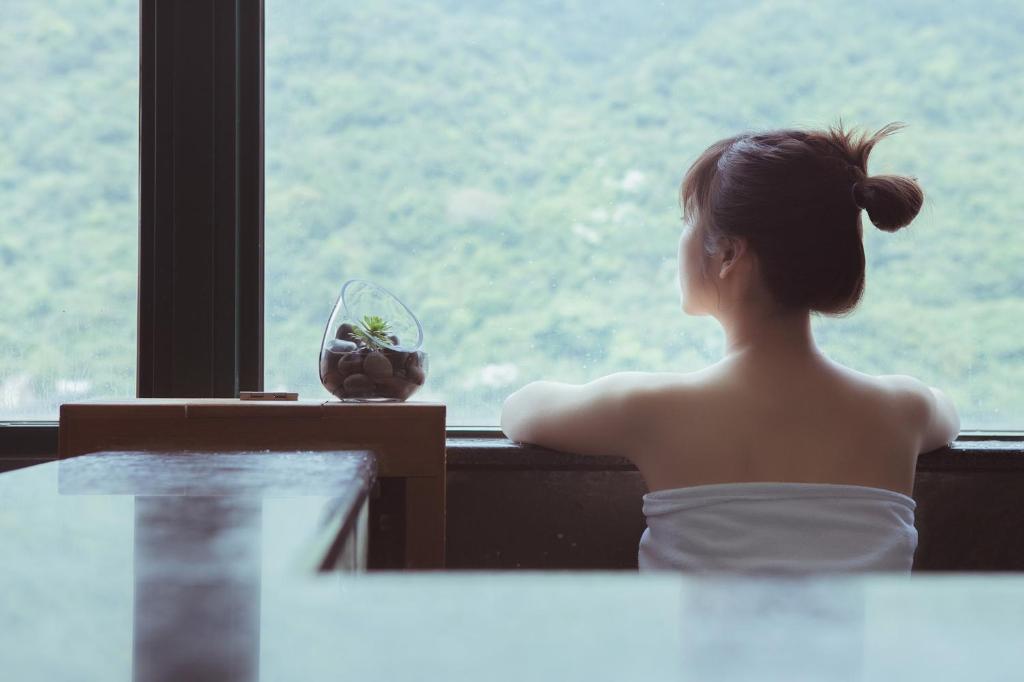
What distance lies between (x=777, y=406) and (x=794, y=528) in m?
0.16

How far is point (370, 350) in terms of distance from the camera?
1377 millimetres

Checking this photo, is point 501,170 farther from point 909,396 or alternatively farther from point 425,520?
point 909,396

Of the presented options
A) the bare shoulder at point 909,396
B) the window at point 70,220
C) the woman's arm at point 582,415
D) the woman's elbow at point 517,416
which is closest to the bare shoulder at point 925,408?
the bare shoulder at point 909,396

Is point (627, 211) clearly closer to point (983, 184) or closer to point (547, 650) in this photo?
point (983, 184)

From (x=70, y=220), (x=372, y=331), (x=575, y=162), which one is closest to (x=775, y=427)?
(x=372, y=331)

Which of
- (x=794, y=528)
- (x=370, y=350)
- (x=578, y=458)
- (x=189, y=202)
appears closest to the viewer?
(x=794, y=528)

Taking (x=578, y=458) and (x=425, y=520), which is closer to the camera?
(x=425, y=520)

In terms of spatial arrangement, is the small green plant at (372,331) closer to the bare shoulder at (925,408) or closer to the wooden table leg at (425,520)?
the wooden table leg at (425,520)

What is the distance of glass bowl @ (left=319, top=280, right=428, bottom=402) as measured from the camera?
1.37m

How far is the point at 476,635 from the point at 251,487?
19.3 inches

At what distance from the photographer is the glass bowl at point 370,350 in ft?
4.49

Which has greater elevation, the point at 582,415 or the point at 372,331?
the point at 372,331

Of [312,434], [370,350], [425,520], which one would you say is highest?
[370,350]

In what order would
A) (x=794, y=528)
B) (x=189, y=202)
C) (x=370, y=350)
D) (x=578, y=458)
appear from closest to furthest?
1. (x=794, y=528)
2. (x=370, y=350)
3. (x=578, y=458)
4. (x=189, y=202)
